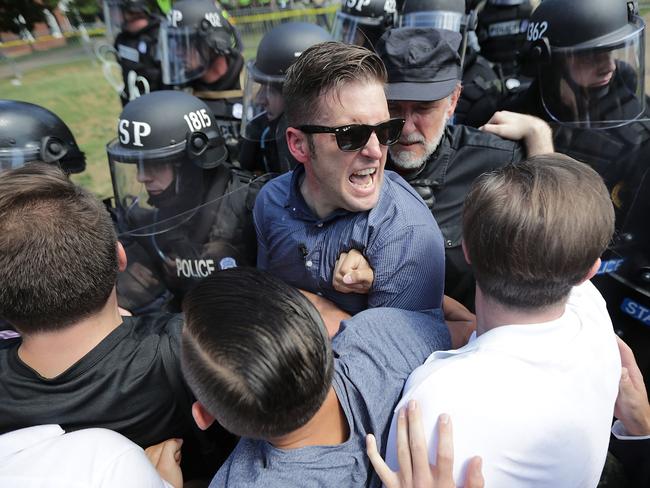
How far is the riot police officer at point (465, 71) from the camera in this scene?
378cm

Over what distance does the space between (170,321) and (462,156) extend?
1.50 m

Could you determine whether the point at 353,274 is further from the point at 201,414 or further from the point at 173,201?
the point at 173,201

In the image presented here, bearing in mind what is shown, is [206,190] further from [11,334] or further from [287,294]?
[287,294]

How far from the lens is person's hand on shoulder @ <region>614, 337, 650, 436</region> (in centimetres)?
145

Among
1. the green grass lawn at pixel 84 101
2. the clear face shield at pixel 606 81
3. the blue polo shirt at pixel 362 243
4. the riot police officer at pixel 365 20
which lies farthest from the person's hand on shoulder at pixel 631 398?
the green grass lawn at pixel 84 101

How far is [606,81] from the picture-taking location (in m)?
2.57

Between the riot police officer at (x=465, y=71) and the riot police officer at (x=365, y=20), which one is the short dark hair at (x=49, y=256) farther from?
the riot police officer at (x=365, y=20)

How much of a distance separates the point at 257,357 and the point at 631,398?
117 centimetres

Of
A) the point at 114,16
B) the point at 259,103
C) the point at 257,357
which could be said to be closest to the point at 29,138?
the point at 259,103

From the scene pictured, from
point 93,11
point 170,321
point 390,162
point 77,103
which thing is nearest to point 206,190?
point 390,162

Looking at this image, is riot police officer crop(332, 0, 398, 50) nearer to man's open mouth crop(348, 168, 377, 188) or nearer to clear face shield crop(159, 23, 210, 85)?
clear face shield crop(159, 23, 210, 85)

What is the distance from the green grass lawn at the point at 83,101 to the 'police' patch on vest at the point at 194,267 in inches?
205

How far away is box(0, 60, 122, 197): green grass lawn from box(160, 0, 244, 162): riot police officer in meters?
2.72

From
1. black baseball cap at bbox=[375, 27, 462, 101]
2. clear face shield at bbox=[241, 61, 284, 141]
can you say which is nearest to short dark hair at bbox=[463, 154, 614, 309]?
black baseball cap at bbox=[375, 27, 462, 101]
